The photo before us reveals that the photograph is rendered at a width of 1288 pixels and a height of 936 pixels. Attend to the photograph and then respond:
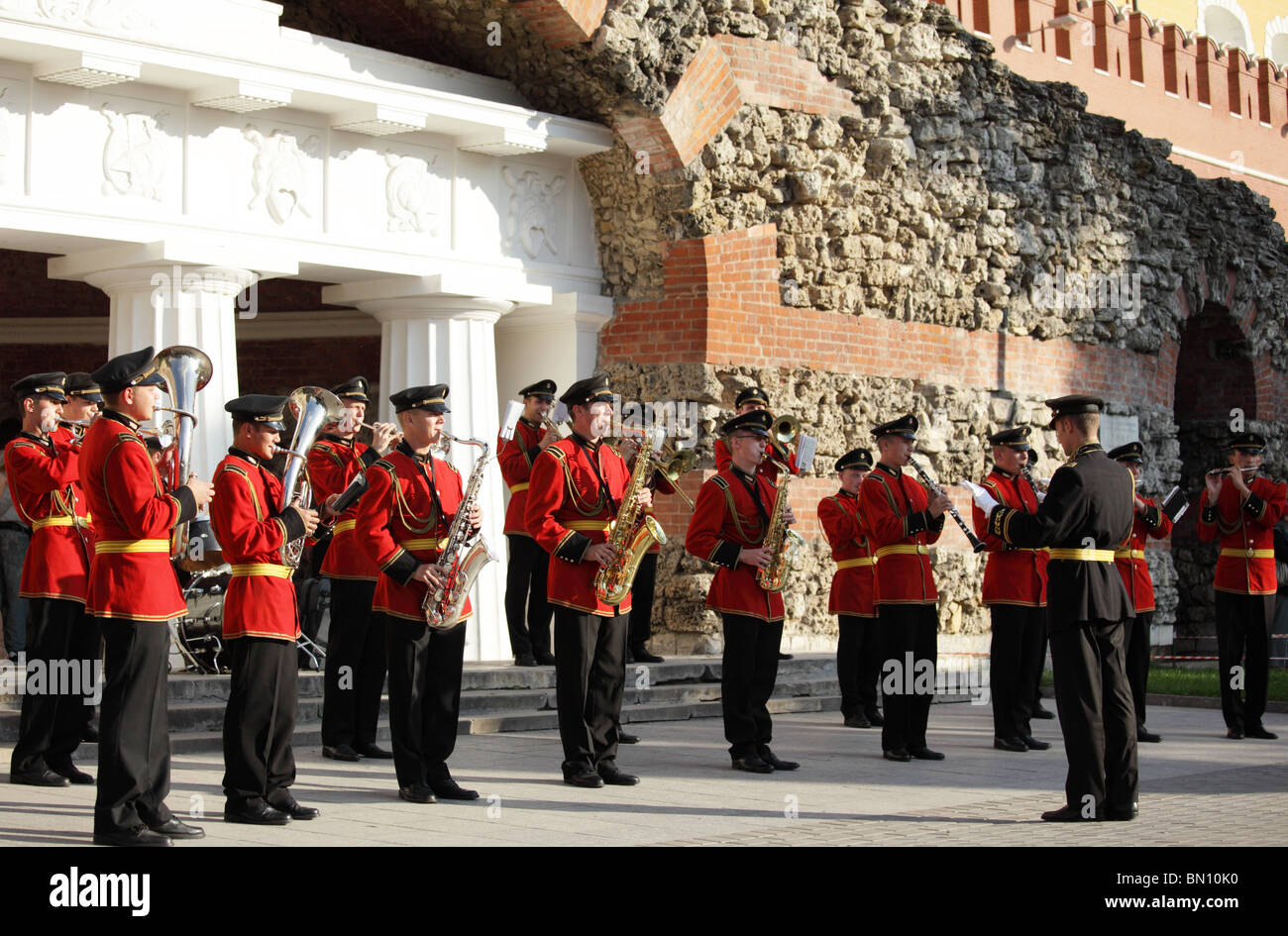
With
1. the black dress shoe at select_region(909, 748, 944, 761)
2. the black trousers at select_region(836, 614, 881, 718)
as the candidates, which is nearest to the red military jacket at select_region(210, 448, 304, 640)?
the black dress shoe at select_region(909, 748, 944, 761)

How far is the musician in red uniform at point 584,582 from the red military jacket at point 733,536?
2.08 ft

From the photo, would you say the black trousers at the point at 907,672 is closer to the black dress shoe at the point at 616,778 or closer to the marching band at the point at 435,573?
the marching band at the point at 435,573

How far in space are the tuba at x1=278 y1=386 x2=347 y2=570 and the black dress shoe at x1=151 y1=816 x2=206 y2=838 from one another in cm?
121

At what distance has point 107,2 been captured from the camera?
10.4 m

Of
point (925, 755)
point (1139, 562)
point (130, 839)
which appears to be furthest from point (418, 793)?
point (1139, 562)

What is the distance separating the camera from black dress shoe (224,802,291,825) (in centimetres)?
689

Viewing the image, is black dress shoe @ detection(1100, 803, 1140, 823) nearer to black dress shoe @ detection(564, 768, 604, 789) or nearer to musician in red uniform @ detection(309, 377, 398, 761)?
black dress shoe @ detection(564, 768, 604, 789)

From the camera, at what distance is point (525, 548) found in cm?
1145

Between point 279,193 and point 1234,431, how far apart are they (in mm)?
13109

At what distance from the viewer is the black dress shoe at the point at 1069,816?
7379mm

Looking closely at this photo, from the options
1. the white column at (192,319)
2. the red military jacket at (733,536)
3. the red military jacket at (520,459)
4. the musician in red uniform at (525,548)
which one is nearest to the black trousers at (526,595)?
the musician in red uniform at (525,548)

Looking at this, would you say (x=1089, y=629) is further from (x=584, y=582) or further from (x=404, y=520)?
(x=404, y=520)

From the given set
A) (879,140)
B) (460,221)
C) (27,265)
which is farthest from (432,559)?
(27,265)

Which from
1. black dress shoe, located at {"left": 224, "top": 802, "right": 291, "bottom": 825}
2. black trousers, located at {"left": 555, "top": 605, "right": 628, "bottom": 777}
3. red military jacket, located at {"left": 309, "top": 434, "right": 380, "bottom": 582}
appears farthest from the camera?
red military jacket, located at {"left": 309, "top": 434, "right": 380, "bottom": 582}
